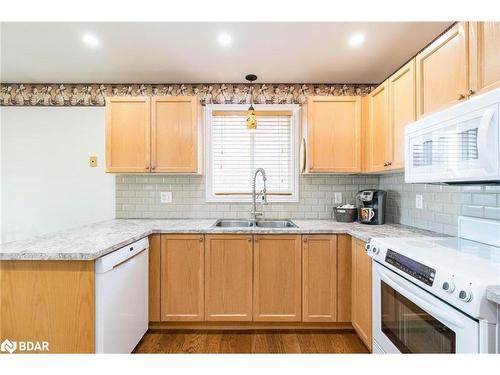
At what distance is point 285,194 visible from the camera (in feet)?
9.27

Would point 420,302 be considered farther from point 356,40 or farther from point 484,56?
point 356,40

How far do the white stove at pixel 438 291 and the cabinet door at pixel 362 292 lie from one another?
16 cm

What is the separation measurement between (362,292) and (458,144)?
120 centimetres

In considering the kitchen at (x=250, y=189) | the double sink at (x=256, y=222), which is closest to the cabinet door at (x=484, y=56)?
the kitchen at (x=250, y=189)

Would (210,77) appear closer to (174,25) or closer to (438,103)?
(174,25)

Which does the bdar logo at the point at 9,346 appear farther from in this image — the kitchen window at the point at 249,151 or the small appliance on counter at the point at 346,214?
the small appliance on counter at the point at 346,214

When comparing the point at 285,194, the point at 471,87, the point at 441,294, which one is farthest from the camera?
the point at 285,194

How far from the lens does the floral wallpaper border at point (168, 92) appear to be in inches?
111

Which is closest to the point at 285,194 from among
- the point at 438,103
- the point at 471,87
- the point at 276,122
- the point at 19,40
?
the point at 276,122

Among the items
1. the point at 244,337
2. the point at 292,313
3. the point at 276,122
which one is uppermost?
the point at 276,122

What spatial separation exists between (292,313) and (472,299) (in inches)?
57.9

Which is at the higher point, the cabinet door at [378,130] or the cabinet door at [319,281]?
the cabinet door at [378,130]

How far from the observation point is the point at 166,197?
9.17 ft

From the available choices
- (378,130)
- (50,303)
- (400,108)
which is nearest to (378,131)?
(378,130)
